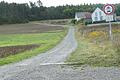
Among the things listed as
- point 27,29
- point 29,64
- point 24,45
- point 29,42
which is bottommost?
point 27,29

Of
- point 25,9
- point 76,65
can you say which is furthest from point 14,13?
point 76,65

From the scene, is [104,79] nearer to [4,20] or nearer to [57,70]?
[57,70]

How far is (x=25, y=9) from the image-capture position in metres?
170

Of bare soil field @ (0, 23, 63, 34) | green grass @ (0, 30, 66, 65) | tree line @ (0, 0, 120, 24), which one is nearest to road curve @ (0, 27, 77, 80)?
green grass @ (0, 30, 66, 65)

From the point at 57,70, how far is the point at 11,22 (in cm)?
13213

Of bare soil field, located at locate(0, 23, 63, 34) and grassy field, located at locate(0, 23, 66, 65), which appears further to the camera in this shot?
bare soil field, located at locate(0, 23, 63, 34)

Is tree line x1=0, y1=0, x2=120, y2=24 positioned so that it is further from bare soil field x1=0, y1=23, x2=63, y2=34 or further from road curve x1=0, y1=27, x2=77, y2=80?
road curve x1=0, y1=27, x2=77, y2=80

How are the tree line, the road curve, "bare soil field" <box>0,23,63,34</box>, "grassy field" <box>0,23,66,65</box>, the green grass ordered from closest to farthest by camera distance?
the road curve
the green grass
"grassy field" <box>0,23,66,65</box>
"bare soil field" <box>0,23,63,34</box>
the tree line

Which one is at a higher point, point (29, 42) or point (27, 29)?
point (29, 42)

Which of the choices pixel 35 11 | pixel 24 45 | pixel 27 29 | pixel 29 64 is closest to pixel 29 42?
pixel 24 45

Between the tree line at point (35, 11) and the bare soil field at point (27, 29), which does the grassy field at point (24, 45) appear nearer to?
the bare soil field at point (27, 29)

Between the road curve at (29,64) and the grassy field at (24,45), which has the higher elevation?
the road curve at (29,64)

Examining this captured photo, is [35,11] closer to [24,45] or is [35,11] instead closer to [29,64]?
[24,45]

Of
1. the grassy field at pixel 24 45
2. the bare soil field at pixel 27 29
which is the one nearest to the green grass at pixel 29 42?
the grassy field at pixel 24 45
